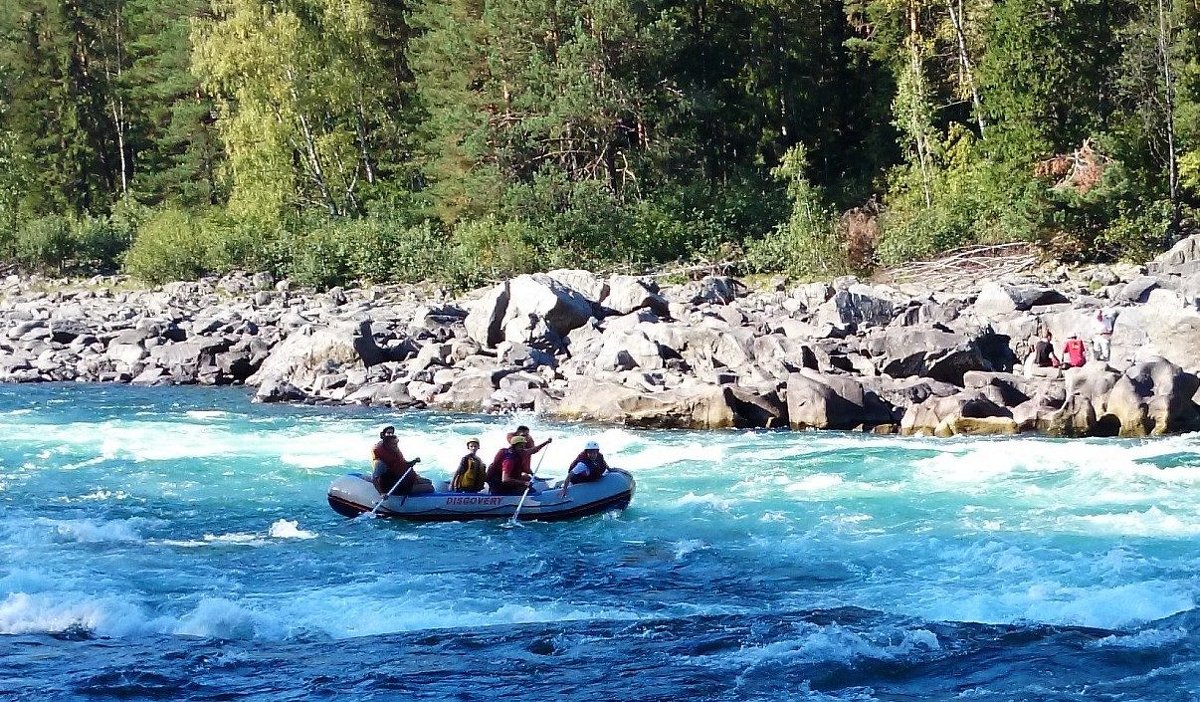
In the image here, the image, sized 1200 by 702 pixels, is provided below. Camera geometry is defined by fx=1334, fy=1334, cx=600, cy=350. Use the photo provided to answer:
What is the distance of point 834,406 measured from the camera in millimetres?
19844

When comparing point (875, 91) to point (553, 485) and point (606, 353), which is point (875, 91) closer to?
point (606, 353)

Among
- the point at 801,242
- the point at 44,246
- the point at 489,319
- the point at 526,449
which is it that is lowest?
the point at 526,449

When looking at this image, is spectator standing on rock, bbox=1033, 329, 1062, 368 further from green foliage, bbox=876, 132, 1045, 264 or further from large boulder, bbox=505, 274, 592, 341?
green foliage, bbox=876, 132, 1045, 264

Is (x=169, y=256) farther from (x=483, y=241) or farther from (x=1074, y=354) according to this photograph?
(x=1074, y=354)

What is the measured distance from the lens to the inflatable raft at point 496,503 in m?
14.7

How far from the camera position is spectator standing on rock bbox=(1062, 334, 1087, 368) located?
21.0m

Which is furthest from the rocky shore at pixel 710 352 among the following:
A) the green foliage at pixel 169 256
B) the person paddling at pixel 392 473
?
the green foliage at pixel 169 256

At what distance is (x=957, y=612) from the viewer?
10898 mm

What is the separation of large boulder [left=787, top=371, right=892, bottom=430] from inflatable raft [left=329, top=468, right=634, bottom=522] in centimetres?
568

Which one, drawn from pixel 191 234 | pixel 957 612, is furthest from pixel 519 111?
pixel 957 612

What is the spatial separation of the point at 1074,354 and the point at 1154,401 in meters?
2.68

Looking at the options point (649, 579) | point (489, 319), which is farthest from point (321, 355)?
point (649, 579)

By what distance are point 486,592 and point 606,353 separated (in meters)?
11.4

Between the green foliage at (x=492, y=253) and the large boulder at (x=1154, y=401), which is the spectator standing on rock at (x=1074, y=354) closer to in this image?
the large boulder at (x=1154, y=401)
